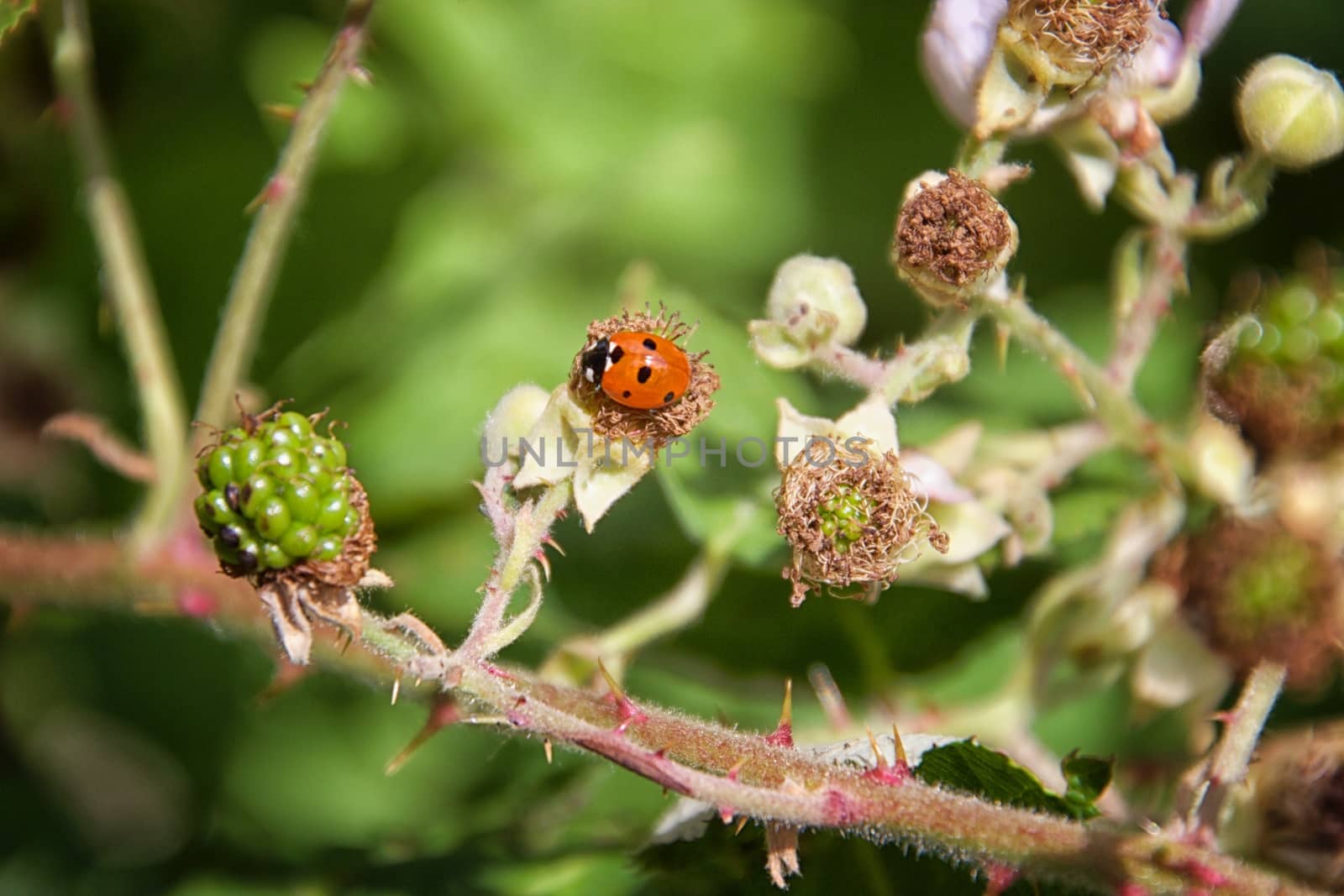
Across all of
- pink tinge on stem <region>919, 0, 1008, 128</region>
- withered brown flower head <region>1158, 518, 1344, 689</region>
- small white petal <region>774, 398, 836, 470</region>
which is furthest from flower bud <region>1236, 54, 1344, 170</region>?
small white petal <region>774, 398, 836, 470</region>

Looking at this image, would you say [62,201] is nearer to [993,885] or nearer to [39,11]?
[39,11]

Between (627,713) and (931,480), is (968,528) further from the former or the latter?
(627,713)

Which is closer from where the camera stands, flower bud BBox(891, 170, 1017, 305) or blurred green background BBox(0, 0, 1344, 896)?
flower bud BBox(891, 170, 1017, 305)

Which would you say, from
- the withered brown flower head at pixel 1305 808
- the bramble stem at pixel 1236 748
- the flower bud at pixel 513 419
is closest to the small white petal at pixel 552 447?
the flower bud at pixel 513 419

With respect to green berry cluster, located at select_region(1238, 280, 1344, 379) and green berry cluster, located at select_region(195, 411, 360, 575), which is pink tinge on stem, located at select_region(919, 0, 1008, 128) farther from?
green berry cluster, located at select_region(195, 411, 360, 575)

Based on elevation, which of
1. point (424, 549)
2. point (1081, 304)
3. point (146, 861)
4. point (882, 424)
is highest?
point (882, 424)

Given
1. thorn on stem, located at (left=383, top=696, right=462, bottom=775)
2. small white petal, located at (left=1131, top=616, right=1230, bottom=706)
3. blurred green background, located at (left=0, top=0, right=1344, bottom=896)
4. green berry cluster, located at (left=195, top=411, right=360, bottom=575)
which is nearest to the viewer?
green berry cluster, located at (left=195, top=411, right=360, bottom=575)

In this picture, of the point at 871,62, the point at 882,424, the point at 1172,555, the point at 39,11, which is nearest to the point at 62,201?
the point at 39,11
